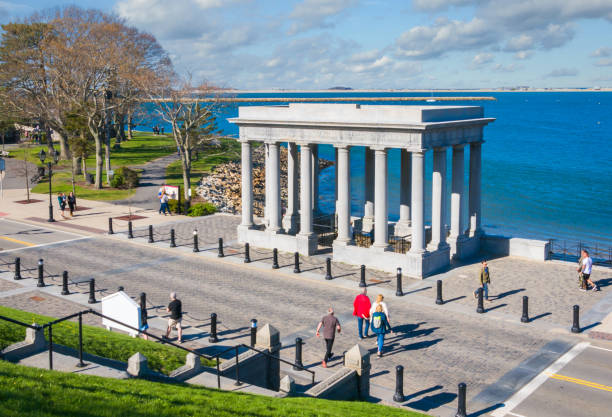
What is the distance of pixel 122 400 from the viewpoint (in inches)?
413

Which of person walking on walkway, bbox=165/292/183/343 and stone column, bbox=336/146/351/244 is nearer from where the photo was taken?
person walking on walkway, bbox=165/292/183/343

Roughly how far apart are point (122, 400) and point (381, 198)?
19045 millimetres

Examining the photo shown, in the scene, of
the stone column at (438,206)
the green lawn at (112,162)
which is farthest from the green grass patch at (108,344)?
the green lawn at (112,162)

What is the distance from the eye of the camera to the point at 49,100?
6125cm

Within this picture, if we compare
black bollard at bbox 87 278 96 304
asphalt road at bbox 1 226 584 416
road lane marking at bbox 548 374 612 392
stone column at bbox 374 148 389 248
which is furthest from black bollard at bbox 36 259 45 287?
road lane marking at bbox 548 374 612 392

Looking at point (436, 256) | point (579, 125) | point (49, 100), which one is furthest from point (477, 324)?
point (579, 125)

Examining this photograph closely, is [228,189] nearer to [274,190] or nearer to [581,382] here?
[274,190]

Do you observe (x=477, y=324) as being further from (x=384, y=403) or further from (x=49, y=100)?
(x=49, y=100)

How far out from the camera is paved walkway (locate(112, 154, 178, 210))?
1813 inches

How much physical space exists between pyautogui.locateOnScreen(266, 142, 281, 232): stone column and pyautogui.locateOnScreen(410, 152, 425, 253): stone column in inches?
301

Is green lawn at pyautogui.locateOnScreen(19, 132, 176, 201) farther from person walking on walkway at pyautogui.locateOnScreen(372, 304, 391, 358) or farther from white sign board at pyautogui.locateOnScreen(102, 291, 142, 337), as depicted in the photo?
person walking on walkway at pyautogui.locateOnScreen(372, 304, 391, 358)

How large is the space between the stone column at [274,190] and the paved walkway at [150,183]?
14363 millimetres

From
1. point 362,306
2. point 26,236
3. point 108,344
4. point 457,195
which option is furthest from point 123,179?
point 108,344

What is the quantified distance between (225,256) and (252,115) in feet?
23.6
